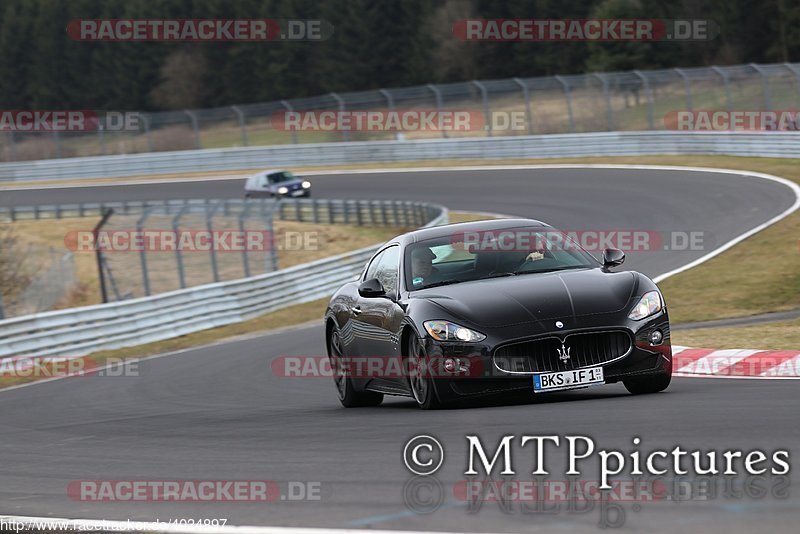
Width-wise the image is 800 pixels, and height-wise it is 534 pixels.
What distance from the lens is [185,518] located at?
5.99 meters

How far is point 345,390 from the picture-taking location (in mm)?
10852

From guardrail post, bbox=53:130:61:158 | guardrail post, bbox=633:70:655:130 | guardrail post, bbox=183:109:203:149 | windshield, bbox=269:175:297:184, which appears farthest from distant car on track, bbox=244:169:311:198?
guardrail post, bbox=53:130:61:158

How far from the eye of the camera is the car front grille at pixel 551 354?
8.59m

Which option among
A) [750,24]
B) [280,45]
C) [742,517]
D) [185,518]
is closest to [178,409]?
[185,518]

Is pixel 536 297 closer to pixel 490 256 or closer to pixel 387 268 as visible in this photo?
pixel 490 256

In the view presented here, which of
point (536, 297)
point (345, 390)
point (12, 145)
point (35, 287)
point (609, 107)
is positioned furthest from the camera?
point (12, 145)

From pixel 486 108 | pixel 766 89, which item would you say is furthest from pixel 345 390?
pixel 486 108

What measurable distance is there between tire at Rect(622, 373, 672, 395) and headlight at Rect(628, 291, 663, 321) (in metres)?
0.45

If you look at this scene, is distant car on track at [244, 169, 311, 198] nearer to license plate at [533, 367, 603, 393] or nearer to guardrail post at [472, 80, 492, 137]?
guardrail post at [472, 80, 492, 137]

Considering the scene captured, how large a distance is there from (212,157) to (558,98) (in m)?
17.6

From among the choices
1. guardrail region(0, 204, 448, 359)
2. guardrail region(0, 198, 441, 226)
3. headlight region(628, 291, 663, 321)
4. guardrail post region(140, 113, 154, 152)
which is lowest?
headlight region(628, 291, 663, 321)

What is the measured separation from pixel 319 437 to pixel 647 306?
2400 millimetres

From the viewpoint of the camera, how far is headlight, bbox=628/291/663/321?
28.9 feet

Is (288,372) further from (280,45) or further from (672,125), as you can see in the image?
(280,45)
